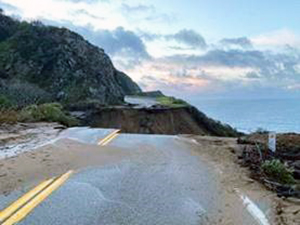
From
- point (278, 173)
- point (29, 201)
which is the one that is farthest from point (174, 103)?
point (29, 201)

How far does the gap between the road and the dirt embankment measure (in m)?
30.8

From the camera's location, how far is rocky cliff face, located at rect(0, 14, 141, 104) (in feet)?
186

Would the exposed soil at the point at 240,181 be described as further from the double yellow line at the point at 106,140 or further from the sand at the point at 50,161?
the double yellow line at the point at 106,140

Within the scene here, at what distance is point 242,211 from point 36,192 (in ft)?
10.7

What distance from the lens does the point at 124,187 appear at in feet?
34.1

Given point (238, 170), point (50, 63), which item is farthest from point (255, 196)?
point (50, 63)

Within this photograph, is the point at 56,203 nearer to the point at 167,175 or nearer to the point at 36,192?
the point at 36,192

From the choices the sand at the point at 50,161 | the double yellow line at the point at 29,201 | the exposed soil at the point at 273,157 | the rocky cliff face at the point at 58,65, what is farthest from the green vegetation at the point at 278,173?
the rocky cliff face at the point at 58,65

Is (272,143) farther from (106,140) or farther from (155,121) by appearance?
(155,121)

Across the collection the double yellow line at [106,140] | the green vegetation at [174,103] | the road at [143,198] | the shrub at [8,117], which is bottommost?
the road at [143,198]

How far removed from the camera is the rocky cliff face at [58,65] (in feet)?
186

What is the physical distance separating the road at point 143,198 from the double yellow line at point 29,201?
12 centimetres

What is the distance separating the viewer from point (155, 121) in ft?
150

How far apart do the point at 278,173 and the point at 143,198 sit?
3.86m
